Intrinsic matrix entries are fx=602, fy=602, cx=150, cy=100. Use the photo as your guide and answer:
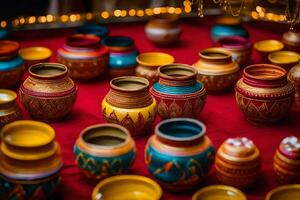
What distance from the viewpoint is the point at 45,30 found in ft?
13.0

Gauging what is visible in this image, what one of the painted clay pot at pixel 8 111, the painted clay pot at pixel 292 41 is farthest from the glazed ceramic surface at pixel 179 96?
the painted clay pot at pixel 292 41

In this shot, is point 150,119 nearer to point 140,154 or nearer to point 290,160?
point 140,154

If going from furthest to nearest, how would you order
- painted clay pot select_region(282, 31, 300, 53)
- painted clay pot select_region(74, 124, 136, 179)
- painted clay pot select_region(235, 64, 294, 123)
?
painted clay pot select_region(282, 31, 300, 53)
painted clay pot select_region(235, 64, 294, 123)
painted clay pot select_region(74, 124, 136, 179)

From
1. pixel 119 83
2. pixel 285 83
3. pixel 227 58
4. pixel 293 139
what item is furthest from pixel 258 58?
pixel 293 139

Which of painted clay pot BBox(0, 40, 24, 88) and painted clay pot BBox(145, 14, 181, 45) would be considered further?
painted clay pot BBox(145, 14, 181, 45)

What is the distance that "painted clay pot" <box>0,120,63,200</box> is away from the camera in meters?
1.95

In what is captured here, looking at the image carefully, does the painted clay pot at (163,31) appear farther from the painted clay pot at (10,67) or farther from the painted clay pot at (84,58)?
the painted clay pot at (10,67)

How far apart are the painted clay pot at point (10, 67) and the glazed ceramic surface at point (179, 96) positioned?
0.73 m

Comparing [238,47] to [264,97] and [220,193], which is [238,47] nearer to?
[264,97]

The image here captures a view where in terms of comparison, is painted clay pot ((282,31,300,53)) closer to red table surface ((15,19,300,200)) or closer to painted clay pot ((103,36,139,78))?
red table surface ((15,19,300,200))

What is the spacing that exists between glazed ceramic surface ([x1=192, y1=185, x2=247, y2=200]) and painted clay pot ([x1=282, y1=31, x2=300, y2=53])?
5.23 feet

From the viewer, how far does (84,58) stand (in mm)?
3033

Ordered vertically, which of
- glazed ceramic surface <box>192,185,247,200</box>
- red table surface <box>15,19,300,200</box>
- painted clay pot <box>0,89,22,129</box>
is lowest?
red table surface <box>15,19,300,200</box>

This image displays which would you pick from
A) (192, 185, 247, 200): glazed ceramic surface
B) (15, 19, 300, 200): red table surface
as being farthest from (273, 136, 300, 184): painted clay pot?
(192, 185, 247, 200): glazed ceramic surface
